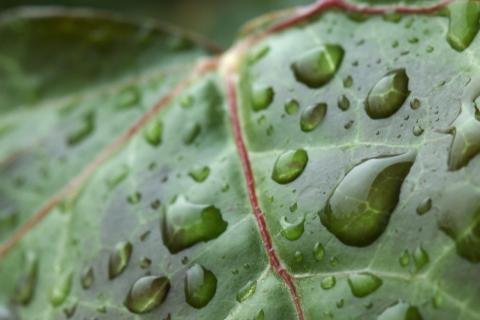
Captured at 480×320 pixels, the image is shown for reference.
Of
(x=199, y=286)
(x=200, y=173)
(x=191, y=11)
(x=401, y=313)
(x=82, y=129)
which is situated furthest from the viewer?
(x=191, y=11)

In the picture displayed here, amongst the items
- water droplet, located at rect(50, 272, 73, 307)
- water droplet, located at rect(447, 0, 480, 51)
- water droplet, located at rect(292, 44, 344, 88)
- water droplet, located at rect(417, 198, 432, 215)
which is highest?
water droplet, located at rect(447, 0, 480, 51)

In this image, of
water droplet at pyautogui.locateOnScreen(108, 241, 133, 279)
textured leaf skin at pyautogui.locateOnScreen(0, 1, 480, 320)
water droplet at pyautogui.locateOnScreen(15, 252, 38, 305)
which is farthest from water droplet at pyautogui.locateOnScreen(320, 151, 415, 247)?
water droplet at pyautogui.locateOnScreen(15, 252, 38, 305)

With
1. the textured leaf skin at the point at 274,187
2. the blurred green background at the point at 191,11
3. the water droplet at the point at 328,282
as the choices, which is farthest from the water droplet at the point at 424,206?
the blurred green background at the point at 191,11

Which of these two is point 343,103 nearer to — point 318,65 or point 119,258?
point 318,65

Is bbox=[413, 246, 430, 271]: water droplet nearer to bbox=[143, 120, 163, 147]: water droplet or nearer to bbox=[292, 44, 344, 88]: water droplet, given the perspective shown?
bbox=[292, 44, 344, 88]: water droplet

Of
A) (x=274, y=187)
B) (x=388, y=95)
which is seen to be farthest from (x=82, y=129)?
(x=388, y=95)
